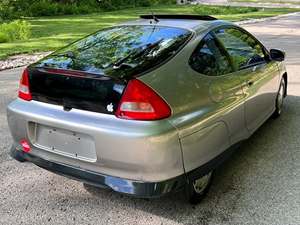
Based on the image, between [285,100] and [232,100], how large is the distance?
3141mm

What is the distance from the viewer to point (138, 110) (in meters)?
3.03

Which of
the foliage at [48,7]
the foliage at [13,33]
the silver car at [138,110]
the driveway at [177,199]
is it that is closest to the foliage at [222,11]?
the foliage at [48,7]

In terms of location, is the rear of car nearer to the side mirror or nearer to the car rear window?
the car rear window

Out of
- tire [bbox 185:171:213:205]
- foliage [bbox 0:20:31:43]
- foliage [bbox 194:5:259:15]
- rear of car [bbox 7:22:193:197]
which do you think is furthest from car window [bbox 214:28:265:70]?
foliage [bbox 194:5:259:15]

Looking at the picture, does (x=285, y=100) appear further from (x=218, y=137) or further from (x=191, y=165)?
(x=191, y=165)

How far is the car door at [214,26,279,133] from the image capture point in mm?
4191

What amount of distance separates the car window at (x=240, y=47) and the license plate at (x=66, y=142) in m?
1.76

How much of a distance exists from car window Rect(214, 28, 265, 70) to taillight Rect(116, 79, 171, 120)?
1.35 m

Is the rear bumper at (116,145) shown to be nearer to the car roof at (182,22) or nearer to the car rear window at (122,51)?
the car rear window at (122,51)

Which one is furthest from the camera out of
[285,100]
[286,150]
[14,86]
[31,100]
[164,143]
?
[14,86]

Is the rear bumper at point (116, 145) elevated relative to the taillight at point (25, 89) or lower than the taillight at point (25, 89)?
lower

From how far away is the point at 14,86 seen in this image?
7.62 m

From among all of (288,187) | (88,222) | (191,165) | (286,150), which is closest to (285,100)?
(286,150)

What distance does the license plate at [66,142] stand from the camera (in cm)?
313
